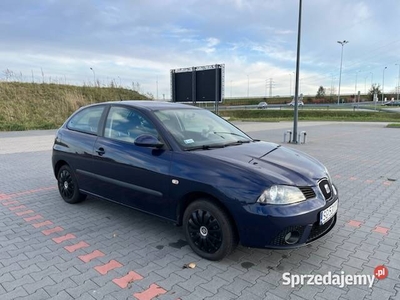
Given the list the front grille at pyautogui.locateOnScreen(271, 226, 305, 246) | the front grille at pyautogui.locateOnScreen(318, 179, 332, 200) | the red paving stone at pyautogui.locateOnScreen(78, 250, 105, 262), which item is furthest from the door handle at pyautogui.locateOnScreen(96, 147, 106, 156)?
the front grille at pyautogui.locateOnScreen(318, 179, 332, 200)

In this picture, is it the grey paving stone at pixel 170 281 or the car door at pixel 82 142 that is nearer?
the grey paving stone at pixel 170 281

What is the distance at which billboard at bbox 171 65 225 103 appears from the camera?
15.8 metres

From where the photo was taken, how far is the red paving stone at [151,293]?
8.32 feet

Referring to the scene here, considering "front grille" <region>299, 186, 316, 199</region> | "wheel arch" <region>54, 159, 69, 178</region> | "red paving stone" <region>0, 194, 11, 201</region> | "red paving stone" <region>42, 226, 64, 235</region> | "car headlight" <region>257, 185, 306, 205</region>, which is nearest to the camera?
"car headlight" <region>257, 185, 306, 205</region>

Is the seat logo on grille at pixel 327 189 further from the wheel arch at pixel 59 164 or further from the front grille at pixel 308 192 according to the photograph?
the wheel arch at pixel 59 164

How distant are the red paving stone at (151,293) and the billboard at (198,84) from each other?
546 inches

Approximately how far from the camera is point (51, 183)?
Result: 6.11 meters

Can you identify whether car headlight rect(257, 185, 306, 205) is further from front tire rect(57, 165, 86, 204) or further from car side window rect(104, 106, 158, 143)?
front tire rect(57, 165, 86, 204)


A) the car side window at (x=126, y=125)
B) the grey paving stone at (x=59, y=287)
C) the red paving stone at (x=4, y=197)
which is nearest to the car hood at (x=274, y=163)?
the car side window at (x=126, y=125)

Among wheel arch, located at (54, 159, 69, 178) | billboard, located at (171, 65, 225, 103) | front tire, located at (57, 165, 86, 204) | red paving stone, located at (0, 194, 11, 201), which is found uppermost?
billboard, located at (171, 65, 225, 103)

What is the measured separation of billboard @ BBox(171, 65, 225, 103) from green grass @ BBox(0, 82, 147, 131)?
7.84 meters

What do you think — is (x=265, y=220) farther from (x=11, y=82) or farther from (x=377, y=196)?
(x=11, y=82)

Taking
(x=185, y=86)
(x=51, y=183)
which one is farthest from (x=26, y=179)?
(x=185, y=86)

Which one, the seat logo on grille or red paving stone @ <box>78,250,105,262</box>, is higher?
the seat logo on grille
